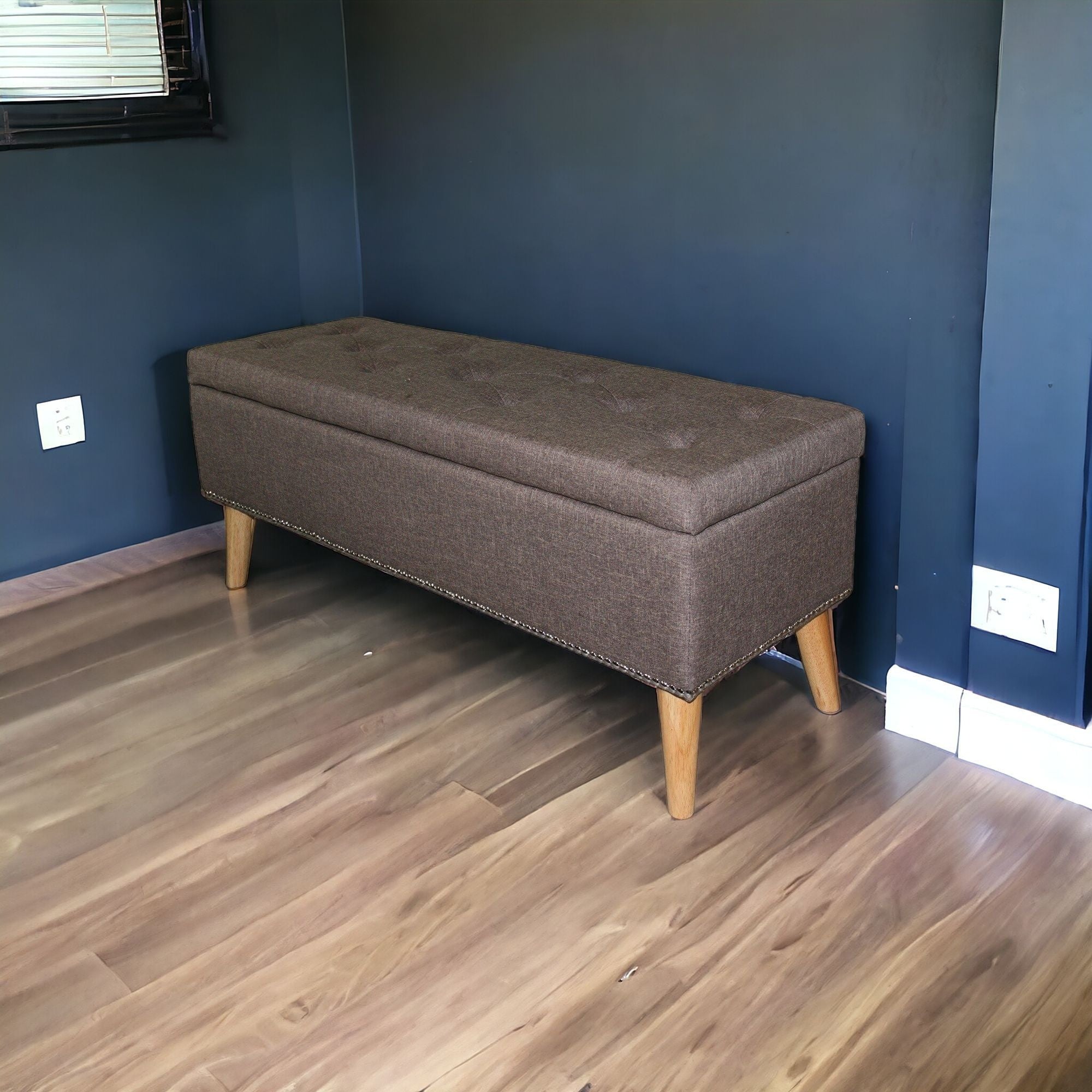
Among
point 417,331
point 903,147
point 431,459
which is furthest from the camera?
point 417,331

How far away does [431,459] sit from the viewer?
188 cm

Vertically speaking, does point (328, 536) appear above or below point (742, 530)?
below

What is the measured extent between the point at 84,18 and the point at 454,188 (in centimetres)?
74

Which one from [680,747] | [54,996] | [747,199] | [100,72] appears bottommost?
[54,996]

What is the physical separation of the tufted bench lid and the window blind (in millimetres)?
530

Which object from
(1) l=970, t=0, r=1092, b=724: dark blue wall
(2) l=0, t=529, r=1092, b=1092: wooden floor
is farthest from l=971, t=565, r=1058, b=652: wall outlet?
(2) l=0, t=529, r=1092, b=1092: wooden floor

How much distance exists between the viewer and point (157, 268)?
8.17ft

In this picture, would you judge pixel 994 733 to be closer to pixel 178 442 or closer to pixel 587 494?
pixel 587 494

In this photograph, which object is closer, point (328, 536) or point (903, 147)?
point (903, 147)

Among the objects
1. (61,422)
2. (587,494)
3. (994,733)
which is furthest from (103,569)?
(994,733)

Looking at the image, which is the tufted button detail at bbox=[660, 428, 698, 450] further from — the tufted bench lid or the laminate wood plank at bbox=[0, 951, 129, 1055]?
the laminate wood plank at bbox=[0, 951, 129, 1055]

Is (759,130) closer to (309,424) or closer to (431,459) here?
(431,459)

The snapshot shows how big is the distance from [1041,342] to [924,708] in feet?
1.87

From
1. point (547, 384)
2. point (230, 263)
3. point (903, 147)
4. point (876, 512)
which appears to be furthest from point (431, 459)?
point (230, 263)
